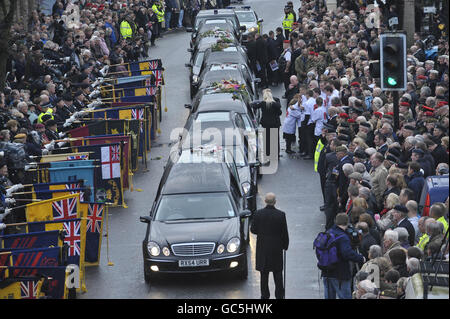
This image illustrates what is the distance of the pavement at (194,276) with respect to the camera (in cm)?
1644

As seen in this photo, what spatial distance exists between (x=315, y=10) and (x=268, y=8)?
1169 cm

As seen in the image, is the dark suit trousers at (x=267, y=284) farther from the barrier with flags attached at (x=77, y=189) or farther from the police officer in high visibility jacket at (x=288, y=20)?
the police officer in high visibility jacket at (x=288, y=20)

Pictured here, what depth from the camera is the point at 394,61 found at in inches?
651

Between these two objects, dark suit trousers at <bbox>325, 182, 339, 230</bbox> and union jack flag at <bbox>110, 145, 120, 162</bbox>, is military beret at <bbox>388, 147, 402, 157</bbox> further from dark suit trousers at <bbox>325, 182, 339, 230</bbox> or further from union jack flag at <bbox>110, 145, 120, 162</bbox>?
union jack flag at <bbox>110, 145, 120, 162</bbox>

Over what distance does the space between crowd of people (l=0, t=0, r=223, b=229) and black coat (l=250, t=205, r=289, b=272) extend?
4.39 meters

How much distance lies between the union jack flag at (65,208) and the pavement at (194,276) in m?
1.19

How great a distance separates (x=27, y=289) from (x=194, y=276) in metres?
3.54

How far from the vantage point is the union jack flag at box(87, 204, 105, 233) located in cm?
1788

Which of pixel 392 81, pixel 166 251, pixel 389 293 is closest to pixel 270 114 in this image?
pixel 392 81

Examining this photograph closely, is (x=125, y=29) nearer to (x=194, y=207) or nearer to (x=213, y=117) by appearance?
(x=213, y=117)

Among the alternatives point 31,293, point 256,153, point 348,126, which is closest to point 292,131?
point 256,153

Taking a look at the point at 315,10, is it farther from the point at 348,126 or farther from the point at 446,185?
the point at 446,185

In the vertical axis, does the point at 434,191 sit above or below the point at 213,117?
above

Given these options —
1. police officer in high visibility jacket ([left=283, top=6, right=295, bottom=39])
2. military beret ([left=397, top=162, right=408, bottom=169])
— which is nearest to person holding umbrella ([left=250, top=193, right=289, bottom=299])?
military beret ([left=397, top=162, right=408, bottom=169])
